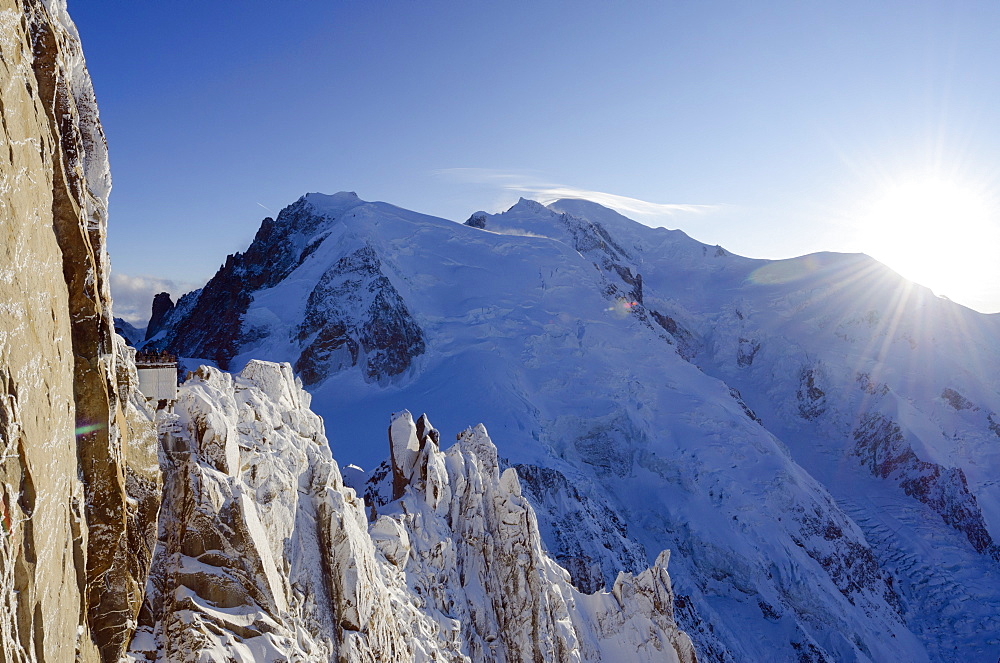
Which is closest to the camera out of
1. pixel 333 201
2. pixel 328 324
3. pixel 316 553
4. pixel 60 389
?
pixel 60 389

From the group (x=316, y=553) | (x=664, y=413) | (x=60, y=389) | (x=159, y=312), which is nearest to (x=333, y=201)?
(x=159, y=312)

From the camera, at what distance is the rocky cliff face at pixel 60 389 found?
5957mm

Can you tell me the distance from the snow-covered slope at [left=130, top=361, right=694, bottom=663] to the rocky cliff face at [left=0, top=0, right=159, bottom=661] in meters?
0.98

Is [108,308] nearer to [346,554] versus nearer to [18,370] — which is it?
[18,370]

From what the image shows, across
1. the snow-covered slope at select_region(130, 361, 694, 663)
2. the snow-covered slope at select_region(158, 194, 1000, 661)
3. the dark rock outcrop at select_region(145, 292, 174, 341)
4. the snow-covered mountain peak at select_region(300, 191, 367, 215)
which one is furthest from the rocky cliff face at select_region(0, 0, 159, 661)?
the dark rock outcrop at select_region(145, 292, 174, 341)

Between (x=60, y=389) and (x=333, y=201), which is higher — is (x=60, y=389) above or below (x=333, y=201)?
below

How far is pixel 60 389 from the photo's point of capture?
23.0 feet

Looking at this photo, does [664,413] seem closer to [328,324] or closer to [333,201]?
[328,324]

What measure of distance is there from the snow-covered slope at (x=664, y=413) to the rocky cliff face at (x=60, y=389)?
35303mm

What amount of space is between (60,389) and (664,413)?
64611 millimetres

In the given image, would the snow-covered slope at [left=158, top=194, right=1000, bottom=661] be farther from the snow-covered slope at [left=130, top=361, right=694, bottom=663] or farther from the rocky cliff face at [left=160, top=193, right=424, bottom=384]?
the snow-covered slope at [left=130, top=361, right=694, bottom=663]

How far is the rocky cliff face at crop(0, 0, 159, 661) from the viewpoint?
5.96m

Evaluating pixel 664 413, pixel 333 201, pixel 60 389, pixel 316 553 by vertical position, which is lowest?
pixel 664 413

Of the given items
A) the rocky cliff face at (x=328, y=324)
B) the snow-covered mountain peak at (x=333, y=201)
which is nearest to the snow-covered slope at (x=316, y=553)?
the rocky cliff face at (x=328, y=324)
